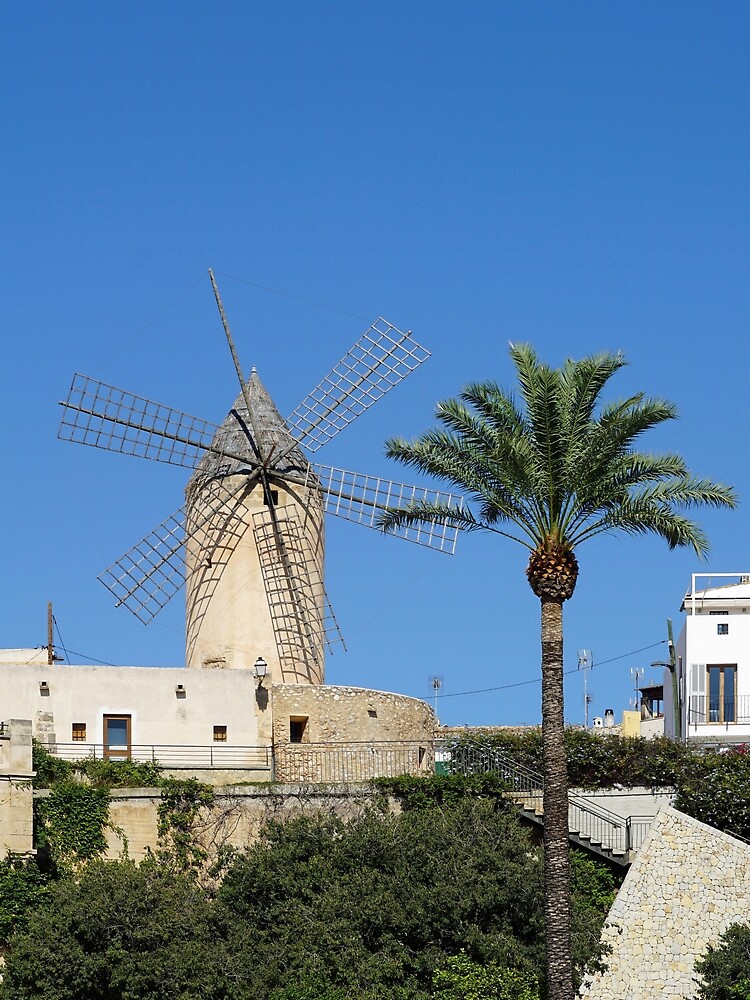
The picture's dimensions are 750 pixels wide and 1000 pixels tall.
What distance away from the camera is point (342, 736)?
40.1 meters

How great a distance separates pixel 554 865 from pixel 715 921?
20.2ft

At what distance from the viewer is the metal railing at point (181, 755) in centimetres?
3847

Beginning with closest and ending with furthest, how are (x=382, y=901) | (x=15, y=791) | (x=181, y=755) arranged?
(x=382, y=901) → (x=15, y=791) → (x=181, y=755)

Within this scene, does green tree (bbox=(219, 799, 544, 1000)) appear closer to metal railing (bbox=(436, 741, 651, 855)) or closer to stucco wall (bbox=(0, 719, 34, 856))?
metal railing (bbox=(436, 741, 651, 855))

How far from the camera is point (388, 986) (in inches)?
1299

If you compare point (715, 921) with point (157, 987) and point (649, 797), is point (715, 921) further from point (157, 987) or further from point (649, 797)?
point (157, 987)

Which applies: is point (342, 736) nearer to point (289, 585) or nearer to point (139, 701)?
point (289, 585)

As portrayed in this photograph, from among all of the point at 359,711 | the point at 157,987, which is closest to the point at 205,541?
the point at 359,711

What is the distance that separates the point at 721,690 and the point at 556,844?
55.6 ft

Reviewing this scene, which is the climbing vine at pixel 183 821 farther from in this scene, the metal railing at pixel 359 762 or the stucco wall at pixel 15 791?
the stucco wall at pixel 15 791

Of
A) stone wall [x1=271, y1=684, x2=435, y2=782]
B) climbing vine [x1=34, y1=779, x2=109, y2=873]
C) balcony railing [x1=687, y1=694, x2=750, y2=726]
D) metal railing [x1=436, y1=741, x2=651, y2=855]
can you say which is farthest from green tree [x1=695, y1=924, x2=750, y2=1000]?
balcony railing [x1=687, y1=694, x2=750, y2=726]

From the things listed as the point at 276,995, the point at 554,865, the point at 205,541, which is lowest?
the point at 276,995

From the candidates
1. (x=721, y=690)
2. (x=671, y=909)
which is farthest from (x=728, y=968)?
(x=721, y=690)

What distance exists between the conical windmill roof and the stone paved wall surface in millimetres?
11354
